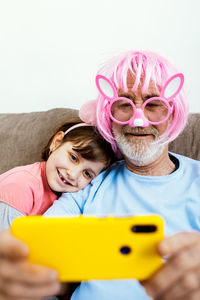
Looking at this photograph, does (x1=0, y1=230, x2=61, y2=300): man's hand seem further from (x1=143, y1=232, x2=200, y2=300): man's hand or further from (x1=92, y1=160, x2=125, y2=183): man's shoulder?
(x1=92, y1=160, x2=125, y2=183): man's shoulder

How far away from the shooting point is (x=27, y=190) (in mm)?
1122

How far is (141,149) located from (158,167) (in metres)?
0.11

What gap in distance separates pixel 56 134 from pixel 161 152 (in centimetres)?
45

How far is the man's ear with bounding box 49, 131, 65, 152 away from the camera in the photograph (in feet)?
4.22

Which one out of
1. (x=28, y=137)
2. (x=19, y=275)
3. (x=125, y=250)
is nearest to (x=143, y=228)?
(x=125, y=250)

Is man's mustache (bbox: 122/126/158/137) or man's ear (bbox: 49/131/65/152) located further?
man's ear (bbox: 49/131/65/152)

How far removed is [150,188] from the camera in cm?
106

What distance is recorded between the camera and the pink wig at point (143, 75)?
3.46ft

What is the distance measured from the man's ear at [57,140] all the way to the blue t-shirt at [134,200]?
0.76 ft

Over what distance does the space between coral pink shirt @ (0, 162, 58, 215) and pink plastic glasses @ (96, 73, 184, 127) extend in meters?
0.35

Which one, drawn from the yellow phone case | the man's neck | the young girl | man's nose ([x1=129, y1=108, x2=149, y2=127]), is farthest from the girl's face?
the yellow phone case

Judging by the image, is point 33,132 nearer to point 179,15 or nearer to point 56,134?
point 56,134

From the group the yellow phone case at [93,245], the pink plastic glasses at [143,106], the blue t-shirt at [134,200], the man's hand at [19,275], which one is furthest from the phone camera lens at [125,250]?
the pink plastic glasses at [143,106]

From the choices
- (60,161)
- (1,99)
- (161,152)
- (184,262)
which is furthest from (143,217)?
(1,99)
